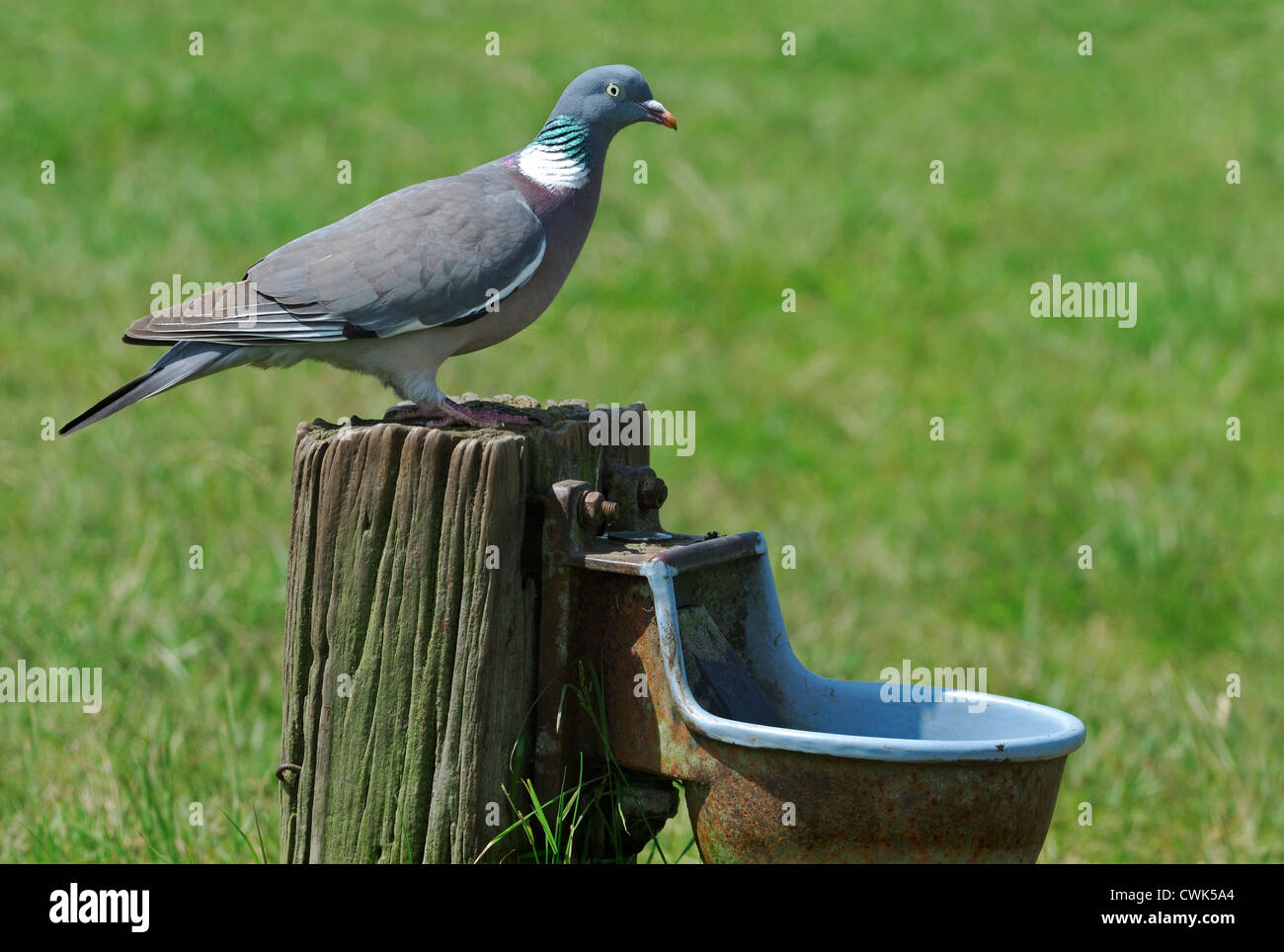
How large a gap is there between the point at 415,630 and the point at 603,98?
1.38 m

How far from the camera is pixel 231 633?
18.1ft

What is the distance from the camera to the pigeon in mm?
3062

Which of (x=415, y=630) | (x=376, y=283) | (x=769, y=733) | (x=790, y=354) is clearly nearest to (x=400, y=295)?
(x=376, y=283)

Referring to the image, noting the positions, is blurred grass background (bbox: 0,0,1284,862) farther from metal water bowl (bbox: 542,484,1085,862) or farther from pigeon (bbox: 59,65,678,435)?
metal water bowl (bbox: 542,484,1085,862)

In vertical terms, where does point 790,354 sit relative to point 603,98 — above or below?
below

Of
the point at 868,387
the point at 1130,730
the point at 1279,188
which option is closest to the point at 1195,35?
the point at 1279,188

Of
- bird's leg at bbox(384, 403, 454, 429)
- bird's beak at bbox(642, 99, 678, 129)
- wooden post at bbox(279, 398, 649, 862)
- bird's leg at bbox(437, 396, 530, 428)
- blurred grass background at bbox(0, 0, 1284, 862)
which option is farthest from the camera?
blurred grass background at bbox(0, 0, 1284, 862)

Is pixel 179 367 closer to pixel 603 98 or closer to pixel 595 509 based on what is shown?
pixel 595 509

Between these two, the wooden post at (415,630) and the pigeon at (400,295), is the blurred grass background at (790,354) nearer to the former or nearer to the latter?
the wooden post at (415,630)

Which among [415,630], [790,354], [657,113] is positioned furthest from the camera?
[790,354]

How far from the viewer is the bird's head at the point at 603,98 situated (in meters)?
3.27

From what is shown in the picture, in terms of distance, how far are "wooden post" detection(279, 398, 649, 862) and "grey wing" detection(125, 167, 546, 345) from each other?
38cm

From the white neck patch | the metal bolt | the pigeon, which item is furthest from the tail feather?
the metal bolt

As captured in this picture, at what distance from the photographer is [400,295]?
306 centimetres
